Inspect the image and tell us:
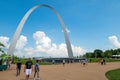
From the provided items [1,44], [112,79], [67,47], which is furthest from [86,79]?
[67,47]

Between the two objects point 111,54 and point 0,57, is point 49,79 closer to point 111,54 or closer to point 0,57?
point 0,57

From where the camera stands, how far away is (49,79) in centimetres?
1567

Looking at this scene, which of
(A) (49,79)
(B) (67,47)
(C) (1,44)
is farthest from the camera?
(B) (67,47)

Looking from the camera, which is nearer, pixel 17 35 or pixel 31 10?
pixel 17 35

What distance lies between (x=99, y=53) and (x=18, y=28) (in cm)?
10776

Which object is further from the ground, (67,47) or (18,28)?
(18,28)

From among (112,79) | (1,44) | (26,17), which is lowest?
(112,79)

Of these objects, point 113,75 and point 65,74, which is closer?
point 113,75

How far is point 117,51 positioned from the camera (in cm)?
13975

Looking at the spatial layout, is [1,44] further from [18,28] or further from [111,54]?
[111,54]

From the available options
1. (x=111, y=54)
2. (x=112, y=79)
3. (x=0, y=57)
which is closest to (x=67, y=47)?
(x=0, y=57)

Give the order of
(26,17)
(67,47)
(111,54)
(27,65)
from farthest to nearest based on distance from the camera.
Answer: (111,54) < (67,47) < (26,17) < (27,65)

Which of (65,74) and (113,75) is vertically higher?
(65,74)

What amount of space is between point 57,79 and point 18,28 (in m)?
35.1
